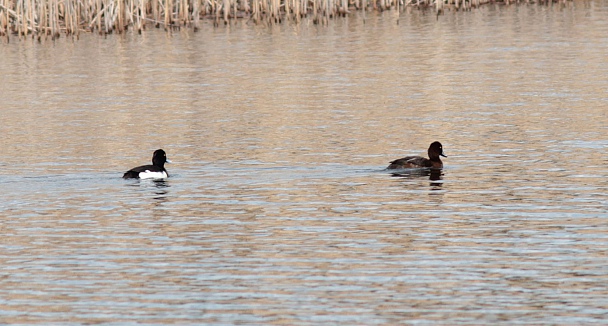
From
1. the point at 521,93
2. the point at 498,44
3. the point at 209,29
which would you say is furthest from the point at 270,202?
the point at 209,29

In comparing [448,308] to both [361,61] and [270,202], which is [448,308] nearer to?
[270,202]

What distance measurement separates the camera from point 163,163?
20891 millimetres

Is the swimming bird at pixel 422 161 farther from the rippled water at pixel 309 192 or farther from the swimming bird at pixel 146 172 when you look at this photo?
the swimming bird at pixel 146 172

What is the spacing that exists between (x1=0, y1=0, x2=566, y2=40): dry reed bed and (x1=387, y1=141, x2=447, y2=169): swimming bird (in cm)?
2731

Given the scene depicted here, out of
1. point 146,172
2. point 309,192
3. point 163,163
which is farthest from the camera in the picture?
point 163,163

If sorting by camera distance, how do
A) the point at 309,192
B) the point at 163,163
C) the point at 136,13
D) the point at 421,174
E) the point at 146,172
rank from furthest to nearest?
the point at 136,13 < the point at 163,163 < the point at 421,174 < the point at 146,172 < the point at 309,192

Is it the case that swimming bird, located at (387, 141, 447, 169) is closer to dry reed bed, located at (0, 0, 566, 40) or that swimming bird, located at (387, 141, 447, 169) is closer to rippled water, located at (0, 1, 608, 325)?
rippled water, located at (0, 1, 608, 325)

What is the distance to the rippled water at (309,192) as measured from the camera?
12.5m

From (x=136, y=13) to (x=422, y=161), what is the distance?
29.5 meters

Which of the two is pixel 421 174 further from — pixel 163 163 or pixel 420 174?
pixel 163 163

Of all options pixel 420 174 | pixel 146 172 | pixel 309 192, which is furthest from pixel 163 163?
pixel 420 174

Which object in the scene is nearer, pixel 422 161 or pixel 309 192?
pixel 309 192

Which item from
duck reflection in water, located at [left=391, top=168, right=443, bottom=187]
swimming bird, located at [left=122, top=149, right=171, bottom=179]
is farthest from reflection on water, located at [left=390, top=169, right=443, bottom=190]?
swimming bird, located at [left=122, top=149, right=171, bottom=179]

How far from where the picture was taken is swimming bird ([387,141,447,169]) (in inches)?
814
